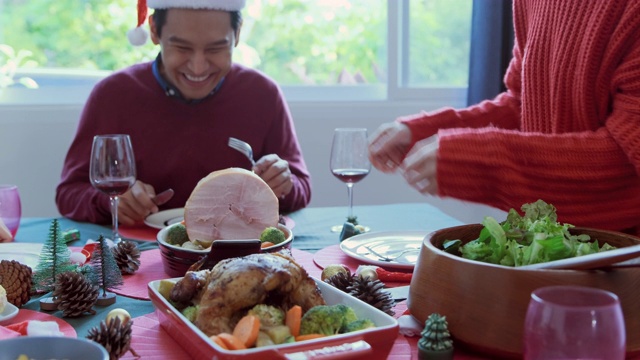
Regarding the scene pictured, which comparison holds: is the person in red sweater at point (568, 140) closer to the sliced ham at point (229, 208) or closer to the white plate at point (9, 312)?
the sliced ham at point (229, 208)

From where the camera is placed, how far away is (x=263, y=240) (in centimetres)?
131

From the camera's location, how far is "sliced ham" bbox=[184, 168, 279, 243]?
1.38m

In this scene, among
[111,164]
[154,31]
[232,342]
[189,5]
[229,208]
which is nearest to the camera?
[232,342]

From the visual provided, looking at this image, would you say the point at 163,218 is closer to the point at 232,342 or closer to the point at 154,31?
the point at 154,31

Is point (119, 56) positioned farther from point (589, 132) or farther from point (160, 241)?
point (589, 132)

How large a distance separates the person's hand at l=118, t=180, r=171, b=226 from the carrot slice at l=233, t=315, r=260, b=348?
1.00 meters

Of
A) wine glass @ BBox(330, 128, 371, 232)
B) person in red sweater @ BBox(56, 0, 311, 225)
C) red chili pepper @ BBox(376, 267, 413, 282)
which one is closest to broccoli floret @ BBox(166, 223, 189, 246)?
red chili pepper @ BBox(376, 267, 413, 282)

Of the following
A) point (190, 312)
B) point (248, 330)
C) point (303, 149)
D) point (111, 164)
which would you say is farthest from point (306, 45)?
point (248, 330)

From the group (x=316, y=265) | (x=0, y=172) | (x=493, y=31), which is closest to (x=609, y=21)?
(x=316, y=265)

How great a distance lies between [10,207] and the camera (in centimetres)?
162

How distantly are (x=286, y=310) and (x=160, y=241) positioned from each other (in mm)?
468

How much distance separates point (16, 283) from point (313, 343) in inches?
22.0

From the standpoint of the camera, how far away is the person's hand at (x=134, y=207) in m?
1.78

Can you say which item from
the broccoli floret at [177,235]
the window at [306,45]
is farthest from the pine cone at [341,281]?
the window at [306,45]
